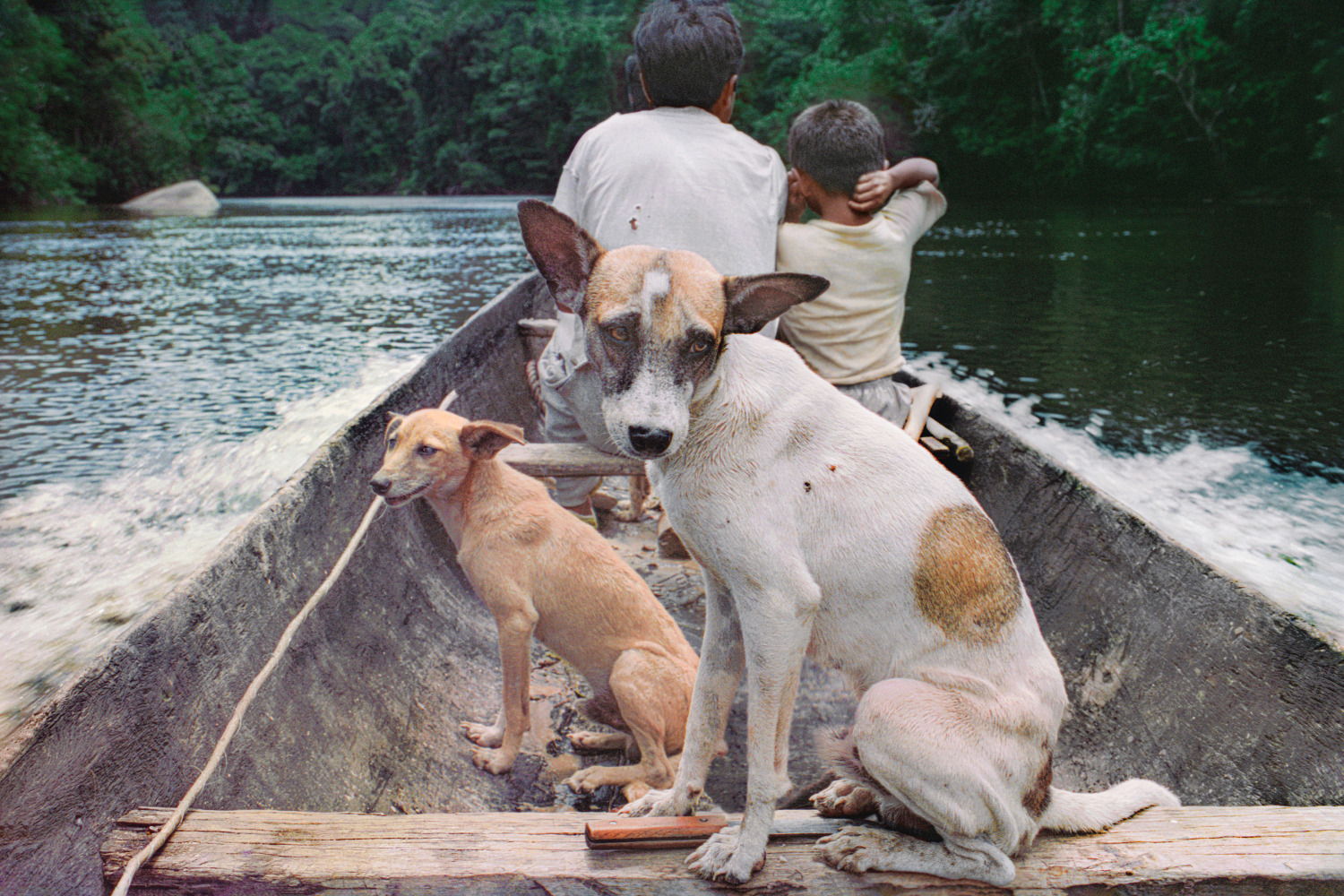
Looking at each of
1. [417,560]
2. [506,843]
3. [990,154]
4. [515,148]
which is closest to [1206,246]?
[990,154]

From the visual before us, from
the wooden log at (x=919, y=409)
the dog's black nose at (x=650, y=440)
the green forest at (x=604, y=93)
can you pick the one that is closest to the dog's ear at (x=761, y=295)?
the dog's black nose at (x=650, y=440)

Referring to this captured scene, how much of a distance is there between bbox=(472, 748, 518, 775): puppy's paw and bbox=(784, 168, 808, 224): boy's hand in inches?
88.3

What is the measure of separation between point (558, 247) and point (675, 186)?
142cm

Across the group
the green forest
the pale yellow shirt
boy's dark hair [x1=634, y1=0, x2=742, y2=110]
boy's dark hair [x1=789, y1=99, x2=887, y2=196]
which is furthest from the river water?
the green forest

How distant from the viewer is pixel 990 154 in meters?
36.0

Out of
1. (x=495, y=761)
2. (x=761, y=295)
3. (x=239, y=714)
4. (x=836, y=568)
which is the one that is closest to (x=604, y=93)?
(x=495, y=761)

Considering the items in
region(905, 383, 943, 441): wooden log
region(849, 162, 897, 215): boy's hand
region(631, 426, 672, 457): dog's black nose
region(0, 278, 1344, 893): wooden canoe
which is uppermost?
region(849, 162, 897, 215): boy's hand

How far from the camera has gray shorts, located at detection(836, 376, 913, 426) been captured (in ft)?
12.1

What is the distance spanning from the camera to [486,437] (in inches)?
109

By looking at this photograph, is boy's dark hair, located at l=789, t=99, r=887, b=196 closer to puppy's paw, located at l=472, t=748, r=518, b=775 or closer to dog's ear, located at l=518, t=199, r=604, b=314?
dog's ear, located at l=518, t=199, r=604, b=314

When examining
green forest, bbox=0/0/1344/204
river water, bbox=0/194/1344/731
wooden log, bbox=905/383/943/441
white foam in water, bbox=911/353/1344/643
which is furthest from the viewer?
green forest, bbox=0/0/1344/204

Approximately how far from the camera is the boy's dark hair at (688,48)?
300 cm

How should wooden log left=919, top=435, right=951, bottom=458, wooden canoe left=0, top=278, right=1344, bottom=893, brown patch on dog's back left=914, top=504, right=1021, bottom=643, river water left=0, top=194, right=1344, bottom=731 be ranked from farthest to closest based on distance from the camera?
river water left=0, top=194, right=1344, bottom=731, wooden log left=919, top=435, right=951, bottom=458, wooden canoe left=0, top=278, right=1344, bottom=893, brown patch on dog's back left=914, top=504, right=1021, bottom=643

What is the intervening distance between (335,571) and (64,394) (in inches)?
348
